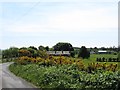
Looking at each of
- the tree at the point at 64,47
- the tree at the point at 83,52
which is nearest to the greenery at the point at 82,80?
the tree at the point at 83,52

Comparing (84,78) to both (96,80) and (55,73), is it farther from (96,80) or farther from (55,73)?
(55,73)

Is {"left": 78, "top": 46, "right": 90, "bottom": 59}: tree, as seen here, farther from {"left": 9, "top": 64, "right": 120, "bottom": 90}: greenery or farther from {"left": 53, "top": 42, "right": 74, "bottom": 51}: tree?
{"left": 9, "top": 64, "right": 120, "bottom": 90}: greenery

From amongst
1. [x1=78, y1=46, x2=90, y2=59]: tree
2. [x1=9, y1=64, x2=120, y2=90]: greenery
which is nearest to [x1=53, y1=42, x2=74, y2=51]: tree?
→ [x1=78, y1=46, x2=90, y2=59]: tree

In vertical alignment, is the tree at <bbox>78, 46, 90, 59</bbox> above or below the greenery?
above

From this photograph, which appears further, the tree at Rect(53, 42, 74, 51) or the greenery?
the tree at Rect(53, 42, 74, 51)

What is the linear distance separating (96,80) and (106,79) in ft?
2.14

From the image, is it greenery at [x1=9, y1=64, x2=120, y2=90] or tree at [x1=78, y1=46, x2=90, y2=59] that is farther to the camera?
tree at [x1=78, y1=46, x2=90, y2=59]

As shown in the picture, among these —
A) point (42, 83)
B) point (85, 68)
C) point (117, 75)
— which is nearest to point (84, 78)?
point (117, 75)

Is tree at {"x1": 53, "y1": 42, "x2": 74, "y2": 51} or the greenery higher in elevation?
tree at {"x1": 53, "y1": 42, "x2": 74, "y2": 51}

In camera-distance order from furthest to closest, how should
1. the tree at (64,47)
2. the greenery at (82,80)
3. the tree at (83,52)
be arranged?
the tree at (64,47) → the tree at (83,52) → the greenery at (82,80)

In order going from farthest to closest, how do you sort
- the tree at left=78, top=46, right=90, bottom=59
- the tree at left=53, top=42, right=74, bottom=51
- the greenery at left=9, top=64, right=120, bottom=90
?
the tree at left=53, top=42, right=74, bottom=51
the tree at left=78, top=46, right=90, bottom=59
the greenery at left=9, top=64, right=120, bottom=90

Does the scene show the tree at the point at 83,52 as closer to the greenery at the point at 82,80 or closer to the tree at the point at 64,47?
the tree at the point at 64,47

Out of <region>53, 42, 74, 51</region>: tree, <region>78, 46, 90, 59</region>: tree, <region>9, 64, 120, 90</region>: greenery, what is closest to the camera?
<region>9, 64, 120, 90</region>: greenery

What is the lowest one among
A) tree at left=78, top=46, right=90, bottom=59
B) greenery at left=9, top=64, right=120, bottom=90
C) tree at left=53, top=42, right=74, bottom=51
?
greenery at left=9, top=64, right=120, bottom=90
